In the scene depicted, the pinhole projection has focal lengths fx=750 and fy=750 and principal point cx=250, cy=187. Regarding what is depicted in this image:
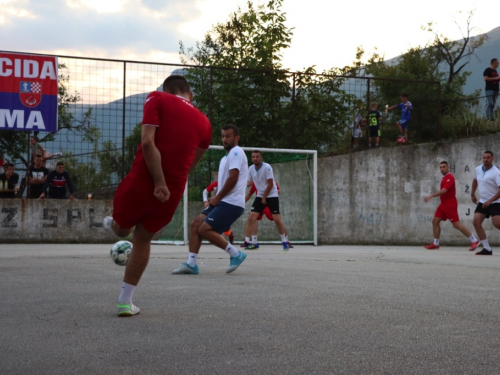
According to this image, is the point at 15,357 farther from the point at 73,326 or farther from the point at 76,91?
the point at 76,91

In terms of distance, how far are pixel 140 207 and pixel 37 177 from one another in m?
12.8

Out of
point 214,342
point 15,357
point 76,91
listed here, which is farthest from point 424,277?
point 76,91

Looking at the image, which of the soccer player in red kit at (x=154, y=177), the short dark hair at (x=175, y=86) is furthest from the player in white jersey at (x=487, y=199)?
the soccer player in red kit at (x=154, y=177)

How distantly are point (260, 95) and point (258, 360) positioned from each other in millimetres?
16257

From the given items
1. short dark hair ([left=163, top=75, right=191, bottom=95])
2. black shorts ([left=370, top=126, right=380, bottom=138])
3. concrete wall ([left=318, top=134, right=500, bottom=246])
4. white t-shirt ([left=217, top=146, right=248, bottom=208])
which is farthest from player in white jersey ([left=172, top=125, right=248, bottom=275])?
black shorts ([left=370, top=126, right=380, bottom=138])

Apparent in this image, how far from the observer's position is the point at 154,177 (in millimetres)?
4957

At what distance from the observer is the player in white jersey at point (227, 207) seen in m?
8.69

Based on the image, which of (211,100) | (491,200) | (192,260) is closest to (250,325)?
(192,260)

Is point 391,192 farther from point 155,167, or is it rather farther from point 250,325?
point 250,325

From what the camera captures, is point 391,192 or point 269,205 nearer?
point 269,205

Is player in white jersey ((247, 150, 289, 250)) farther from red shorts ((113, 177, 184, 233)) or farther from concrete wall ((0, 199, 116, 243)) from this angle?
red shorts ((113, 177, 184, 233))

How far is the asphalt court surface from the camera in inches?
141

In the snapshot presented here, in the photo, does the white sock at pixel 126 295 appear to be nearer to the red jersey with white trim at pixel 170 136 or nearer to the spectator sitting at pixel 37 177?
the red jersey with white trim at pixel 170 136

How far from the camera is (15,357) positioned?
3682mm
